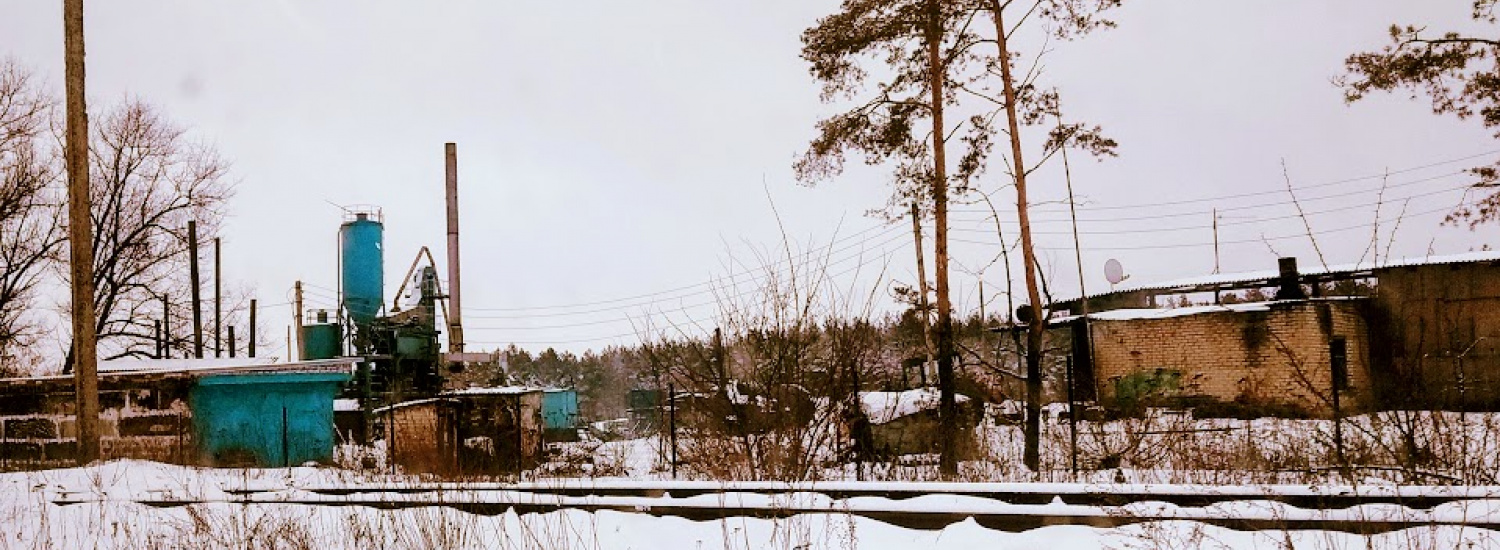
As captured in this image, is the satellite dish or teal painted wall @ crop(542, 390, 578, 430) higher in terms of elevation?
the satellite dish

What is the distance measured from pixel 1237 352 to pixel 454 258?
23.8m

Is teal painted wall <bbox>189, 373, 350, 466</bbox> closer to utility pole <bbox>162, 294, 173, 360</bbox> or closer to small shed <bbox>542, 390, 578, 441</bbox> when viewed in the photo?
small shed <bbox>542, 390, 578, 441</bbox>

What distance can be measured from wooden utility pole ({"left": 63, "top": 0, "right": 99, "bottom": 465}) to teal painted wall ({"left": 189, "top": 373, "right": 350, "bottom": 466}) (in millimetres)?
5884

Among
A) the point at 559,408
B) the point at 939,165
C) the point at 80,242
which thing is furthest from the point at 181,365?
the point at 939,165

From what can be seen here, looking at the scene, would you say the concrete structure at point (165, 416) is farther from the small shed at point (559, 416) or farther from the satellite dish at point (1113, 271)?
the satellite dish at point (1113, 271)

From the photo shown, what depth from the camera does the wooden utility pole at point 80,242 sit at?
527 inches

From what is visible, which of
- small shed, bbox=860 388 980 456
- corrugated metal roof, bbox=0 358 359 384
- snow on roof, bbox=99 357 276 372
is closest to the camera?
small shed, bbox=860 388 980 456

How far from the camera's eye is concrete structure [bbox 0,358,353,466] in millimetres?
19578

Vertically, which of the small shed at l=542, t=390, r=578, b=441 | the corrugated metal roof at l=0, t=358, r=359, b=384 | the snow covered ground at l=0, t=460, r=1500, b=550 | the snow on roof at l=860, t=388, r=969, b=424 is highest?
the corrugated metal roof at l=0, t=358, r=359, b=384

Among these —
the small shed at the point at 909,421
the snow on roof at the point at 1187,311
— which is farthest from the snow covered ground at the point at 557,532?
the snow on roof at the point at 1187,311

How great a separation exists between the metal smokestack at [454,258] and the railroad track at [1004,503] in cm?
2341

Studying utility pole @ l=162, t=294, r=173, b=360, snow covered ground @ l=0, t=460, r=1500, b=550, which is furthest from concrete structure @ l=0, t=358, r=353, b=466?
utility pole @ l=162, t=294, r=173, b=360

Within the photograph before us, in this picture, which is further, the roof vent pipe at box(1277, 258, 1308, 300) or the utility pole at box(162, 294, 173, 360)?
the utility pole at box(162, 294, 173, 360)

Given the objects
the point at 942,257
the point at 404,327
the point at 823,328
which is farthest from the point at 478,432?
the point at 823,328
